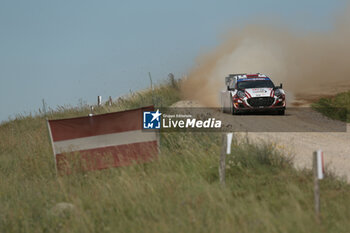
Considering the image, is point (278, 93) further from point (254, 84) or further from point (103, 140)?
point (103, 140)

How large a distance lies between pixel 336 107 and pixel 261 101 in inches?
171

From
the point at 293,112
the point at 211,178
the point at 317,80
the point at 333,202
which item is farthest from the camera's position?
the point at 317,80

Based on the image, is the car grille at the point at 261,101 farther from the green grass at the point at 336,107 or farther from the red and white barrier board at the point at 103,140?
the red and white barrier board at the point at 103,140

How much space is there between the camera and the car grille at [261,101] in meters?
21.1

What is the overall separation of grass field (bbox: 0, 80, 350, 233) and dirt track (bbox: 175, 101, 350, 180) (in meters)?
1.30

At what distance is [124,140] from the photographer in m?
11.9

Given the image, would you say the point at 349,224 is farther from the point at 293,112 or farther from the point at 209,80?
the point at 209,80

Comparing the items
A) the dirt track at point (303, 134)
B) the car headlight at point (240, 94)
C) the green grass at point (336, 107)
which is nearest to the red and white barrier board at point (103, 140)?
the dirt track at point (303, 134)

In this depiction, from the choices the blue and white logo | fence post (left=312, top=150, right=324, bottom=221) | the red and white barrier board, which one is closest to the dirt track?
the blue and white logo

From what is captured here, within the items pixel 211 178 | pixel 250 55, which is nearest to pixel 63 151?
pixel 211 178

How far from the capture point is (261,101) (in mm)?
21125

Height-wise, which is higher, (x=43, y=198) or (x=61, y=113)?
(x=43, y=198)

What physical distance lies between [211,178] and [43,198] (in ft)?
10.6

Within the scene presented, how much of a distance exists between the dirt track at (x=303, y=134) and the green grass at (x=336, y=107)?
1.91ft
